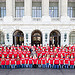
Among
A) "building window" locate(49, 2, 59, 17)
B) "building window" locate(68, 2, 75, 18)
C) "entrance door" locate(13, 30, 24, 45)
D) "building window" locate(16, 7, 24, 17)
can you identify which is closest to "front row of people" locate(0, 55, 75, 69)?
"entrance door" locate(13, 30, 24, 45)

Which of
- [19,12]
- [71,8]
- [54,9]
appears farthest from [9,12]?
[71,8]

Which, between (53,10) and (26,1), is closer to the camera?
(26,1)

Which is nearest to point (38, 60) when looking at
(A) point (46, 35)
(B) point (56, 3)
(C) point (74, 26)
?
(A) point (46, 35)

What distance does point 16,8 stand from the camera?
26562mm

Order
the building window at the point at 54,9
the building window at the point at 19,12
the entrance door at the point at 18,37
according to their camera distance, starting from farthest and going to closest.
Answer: the building window at the point at 54,9, the building window at the point at 19,12, the entrance door at the point at 18,37

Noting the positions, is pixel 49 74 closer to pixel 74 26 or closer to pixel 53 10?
pixel 74 26

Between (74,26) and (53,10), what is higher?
(53,10)

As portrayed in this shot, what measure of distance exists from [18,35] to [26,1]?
7.79 m

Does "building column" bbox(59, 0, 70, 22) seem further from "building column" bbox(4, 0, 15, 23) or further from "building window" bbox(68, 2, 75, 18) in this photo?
"building column" bbox(4, 0, 15, 23)

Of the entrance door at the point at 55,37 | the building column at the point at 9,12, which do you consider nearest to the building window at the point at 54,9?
the entrance door at the point at 55,37

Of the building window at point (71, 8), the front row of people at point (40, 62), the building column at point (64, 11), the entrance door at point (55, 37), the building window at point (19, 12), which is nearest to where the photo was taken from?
the front row of people at point (40, 62)

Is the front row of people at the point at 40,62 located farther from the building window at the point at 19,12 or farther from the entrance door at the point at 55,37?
the building window at the point at 19,12

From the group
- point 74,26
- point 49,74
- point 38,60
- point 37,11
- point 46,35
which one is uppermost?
point 37,11

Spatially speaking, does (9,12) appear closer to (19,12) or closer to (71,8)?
(19,12)
